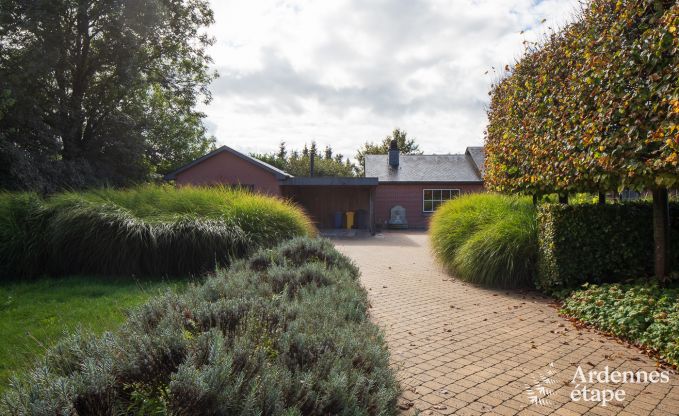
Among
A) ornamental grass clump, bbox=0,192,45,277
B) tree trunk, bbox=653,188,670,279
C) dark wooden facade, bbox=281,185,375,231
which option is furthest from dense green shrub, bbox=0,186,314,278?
dark wooden facade, bbox=281,185,375,231

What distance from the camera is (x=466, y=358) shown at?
13.8ft

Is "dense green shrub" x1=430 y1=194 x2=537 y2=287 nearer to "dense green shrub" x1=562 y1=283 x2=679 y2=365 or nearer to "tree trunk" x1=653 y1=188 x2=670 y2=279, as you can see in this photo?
"dense green shrub" x1=562 y1=283 x2=679 y2=365

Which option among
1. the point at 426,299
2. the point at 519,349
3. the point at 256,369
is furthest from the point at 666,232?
the point at 256,369

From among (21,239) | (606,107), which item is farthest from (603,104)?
(21,239)

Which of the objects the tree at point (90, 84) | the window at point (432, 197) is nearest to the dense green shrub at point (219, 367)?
the tree at point (90, 84)

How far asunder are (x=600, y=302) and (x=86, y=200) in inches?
347

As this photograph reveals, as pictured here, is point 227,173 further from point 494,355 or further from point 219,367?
point 219,367

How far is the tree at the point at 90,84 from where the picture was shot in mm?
16438

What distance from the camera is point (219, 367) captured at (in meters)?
1.81

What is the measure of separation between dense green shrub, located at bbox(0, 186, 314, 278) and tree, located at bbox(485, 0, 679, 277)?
5.11 metres

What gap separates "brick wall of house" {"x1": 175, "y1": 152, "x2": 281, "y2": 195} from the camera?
21969 millimetres

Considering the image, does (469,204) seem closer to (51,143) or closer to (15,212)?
(15,212)

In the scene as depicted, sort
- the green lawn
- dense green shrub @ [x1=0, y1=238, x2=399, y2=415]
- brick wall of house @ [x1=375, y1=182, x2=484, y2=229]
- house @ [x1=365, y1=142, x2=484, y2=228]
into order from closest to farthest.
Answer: dense green shrub @ [x1=0, y1=238, x2=399, y2=415]
the green lawn
house @ [x1=365, y1=142, x2=484, y2=228]
brick wall of house @ [x1=375, y1=182, x2=484, y2=229]

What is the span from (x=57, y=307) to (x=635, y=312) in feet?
23.5
